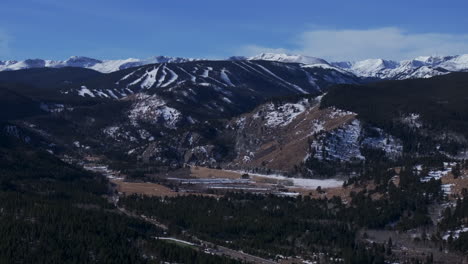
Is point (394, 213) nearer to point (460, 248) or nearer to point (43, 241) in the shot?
point (460, 248)

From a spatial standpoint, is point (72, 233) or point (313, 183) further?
point (313, 183)

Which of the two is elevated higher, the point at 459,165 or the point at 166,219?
the point at 459,165

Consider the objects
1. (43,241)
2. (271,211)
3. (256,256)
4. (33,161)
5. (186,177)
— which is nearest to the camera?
(43,241)

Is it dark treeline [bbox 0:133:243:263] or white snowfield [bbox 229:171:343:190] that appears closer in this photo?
dark treeline [bbox 0:133:243:263]

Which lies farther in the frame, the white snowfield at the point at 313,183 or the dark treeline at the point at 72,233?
the white snowfield at the point at 313,183

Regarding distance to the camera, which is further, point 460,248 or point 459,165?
point 459,165

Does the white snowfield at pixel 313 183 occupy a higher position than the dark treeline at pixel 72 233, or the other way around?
the white snowfield at pixel 313 183

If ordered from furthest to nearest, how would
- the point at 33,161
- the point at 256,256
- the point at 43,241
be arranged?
the point at 33,161 → the point at 256,256 → the point at 43,241

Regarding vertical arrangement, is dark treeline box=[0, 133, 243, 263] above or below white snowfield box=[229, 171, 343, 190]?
below

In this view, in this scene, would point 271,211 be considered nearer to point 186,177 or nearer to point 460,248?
point 460,248

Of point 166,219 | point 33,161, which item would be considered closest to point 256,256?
point 166,219

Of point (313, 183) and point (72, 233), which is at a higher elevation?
point (313, 183)
